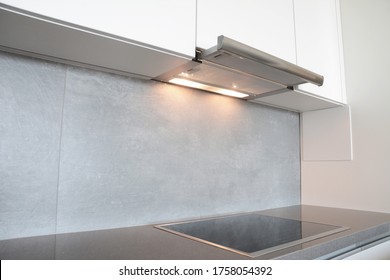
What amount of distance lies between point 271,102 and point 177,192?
29.1 inches

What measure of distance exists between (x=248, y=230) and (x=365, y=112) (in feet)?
2.90

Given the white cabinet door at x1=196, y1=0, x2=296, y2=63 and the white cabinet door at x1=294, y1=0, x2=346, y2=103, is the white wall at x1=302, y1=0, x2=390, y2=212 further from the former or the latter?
the white cabinet door at x1=196, y1=0, x2=296, y2=63

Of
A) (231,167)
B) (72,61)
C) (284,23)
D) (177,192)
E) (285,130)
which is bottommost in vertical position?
(177,192)

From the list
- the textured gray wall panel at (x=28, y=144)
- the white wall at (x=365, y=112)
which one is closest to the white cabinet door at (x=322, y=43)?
the white wall at (x=365, y=112)

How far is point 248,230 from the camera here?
1195 mm

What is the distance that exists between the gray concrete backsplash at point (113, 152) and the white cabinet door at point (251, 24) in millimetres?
333

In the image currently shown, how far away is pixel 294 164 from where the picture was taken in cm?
171

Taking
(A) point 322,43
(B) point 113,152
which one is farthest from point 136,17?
(A) point 322,43

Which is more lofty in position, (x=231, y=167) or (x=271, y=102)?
(x=271, y=102)

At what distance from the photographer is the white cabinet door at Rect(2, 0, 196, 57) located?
659 mm

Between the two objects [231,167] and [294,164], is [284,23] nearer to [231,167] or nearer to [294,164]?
[231,167]

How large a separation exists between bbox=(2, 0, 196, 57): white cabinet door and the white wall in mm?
1064

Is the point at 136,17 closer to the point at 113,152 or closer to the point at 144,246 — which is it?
the point at 113,152
